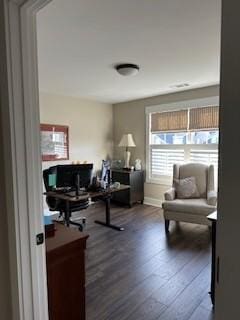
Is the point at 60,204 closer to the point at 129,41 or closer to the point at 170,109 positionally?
the point at 129,41

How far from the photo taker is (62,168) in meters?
3.38

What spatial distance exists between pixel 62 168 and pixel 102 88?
181 cm

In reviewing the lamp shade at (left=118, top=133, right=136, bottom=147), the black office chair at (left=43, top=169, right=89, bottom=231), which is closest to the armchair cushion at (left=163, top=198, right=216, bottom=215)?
the black office chair at (left=43, top=169, right=89, bottom=231)

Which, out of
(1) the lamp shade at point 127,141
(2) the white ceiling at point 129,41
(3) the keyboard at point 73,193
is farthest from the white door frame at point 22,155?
(1) the lamp shade at point 127,141

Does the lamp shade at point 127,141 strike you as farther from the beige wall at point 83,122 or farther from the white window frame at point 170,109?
the beige wall at point 83,122

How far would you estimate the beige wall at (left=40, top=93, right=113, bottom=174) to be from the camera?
15.7ft

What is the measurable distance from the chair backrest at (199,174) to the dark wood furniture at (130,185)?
1124 millimetres

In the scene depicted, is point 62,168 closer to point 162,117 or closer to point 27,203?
point 27,203

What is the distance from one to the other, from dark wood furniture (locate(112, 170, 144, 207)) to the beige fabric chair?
3.69ft

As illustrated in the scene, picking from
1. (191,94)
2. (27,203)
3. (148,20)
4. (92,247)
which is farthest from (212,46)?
(92,247)

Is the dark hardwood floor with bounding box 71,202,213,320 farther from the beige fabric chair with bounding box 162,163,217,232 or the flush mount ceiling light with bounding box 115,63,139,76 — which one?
the flush mount ceiling light with bounding box 115,63,139,76

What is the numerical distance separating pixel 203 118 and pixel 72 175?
8.91 ft

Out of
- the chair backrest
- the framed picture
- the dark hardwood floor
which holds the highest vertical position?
the framed picture

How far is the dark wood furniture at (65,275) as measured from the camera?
1442mm
